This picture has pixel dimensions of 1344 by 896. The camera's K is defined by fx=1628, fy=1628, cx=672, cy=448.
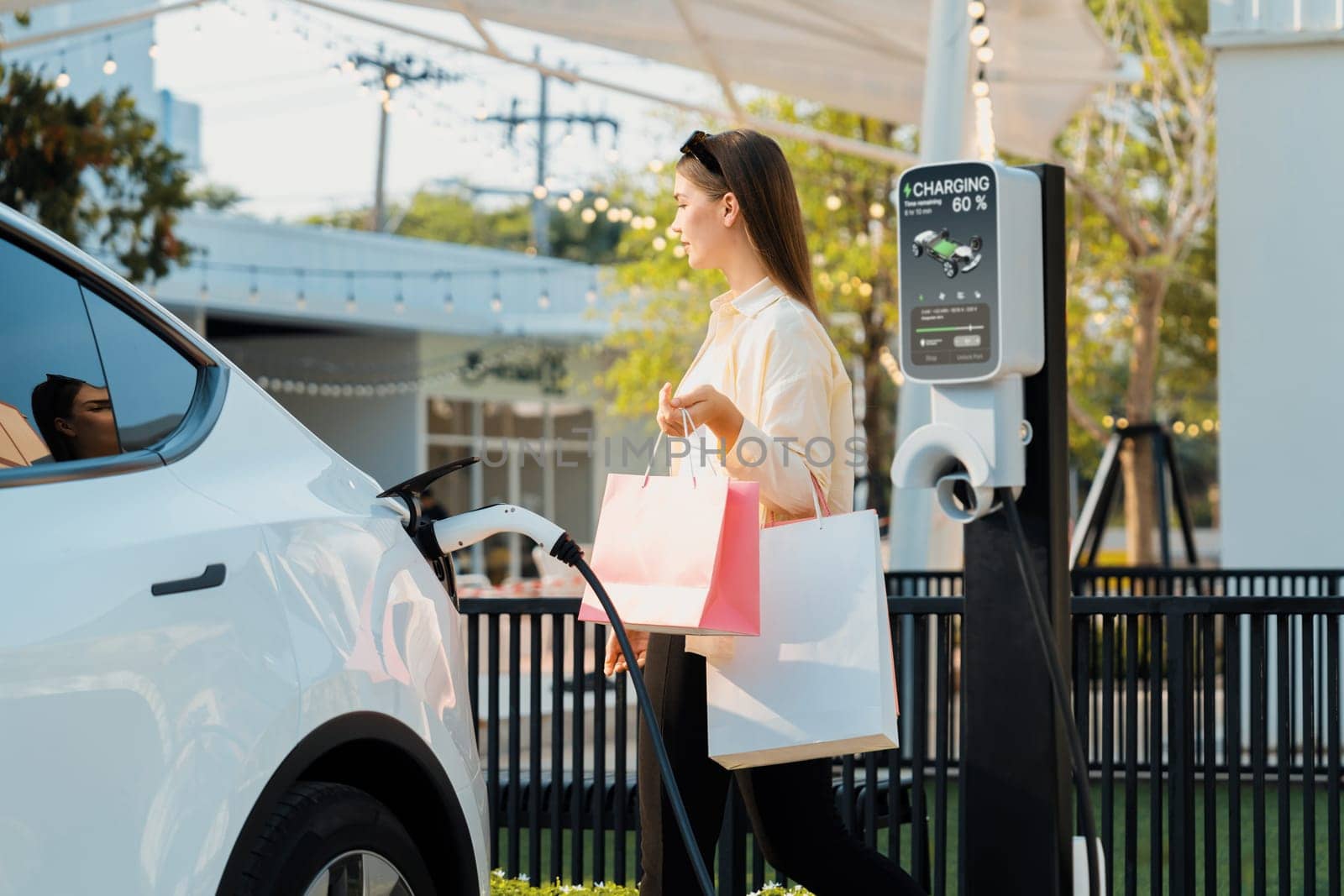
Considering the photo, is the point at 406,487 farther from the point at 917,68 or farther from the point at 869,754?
the point at 917,68

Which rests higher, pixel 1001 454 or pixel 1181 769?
pixel 1001 454

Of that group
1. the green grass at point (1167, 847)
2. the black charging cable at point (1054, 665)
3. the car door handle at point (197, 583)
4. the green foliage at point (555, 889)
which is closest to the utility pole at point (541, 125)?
the green grass at point (1167, 847)

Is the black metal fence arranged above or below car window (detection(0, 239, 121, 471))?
below

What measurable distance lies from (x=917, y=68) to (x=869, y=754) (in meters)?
9.40

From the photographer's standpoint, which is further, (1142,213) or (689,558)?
(1142,213)

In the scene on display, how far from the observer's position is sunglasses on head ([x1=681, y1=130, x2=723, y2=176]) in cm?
327

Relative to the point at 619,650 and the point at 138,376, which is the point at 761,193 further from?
the point at 138,376

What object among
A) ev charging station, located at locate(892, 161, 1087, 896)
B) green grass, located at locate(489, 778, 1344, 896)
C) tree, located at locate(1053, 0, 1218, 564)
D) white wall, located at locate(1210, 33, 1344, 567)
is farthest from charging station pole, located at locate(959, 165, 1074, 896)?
tree, located at locate(1053, 0, 1218, 564)

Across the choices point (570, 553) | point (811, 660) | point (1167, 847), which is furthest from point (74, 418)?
point (1167, 847)

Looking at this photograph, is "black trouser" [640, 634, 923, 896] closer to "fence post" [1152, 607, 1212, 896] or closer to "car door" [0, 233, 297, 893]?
"car door" [0, 233, 297, 893]

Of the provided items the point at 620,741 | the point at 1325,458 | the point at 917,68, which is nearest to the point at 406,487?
the point at 620,741

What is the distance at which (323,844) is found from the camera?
2520 millimetres

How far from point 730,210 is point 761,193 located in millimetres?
71

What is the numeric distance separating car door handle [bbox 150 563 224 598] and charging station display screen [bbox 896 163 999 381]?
44.5 inches
